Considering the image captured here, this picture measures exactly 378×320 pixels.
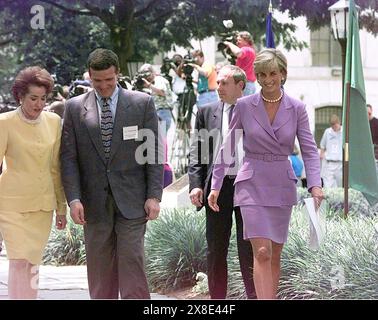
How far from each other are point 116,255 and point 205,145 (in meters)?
1.52

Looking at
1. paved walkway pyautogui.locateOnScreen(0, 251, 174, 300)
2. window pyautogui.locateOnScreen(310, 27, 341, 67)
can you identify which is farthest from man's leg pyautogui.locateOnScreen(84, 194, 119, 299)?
window pyautogui.locateOnScreen(310, 27, 341, 67)

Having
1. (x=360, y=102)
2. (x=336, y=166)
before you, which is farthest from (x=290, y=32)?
(x=360, y=102)

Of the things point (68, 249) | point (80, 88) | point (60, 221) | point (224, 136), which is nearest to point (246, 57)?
point (80, 88)

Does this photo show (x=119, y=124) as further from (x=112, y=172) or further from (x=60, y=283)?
(x=60, y=283)

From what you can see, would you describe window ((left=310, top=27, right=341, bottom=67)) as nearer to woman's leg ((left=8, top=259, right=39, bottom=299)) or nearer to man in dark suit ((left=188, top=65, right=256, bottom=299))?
man in dark suit ((left=188, top=65, right=256, bottom=299))

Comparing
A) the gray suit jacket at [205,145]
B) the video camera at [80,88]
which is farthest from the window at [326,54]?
the gray suit jacket at [205,145]

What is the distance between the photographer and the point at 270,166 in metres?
6.93

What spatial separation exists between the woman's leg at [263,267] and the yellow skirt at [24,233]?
4.16 feet

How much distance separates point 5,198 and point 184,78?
1129 centimetres

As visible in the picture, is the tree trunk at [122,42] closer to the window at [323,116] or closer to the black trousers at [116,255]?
the window at [323,116]

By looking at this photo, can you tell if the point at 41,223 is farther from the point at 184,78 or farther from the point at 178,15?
the point at 178,15

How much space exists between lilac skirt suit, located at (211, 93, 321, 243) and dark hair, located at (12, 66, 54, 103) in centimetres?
119

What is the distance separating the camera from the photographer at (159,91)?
1555cm
